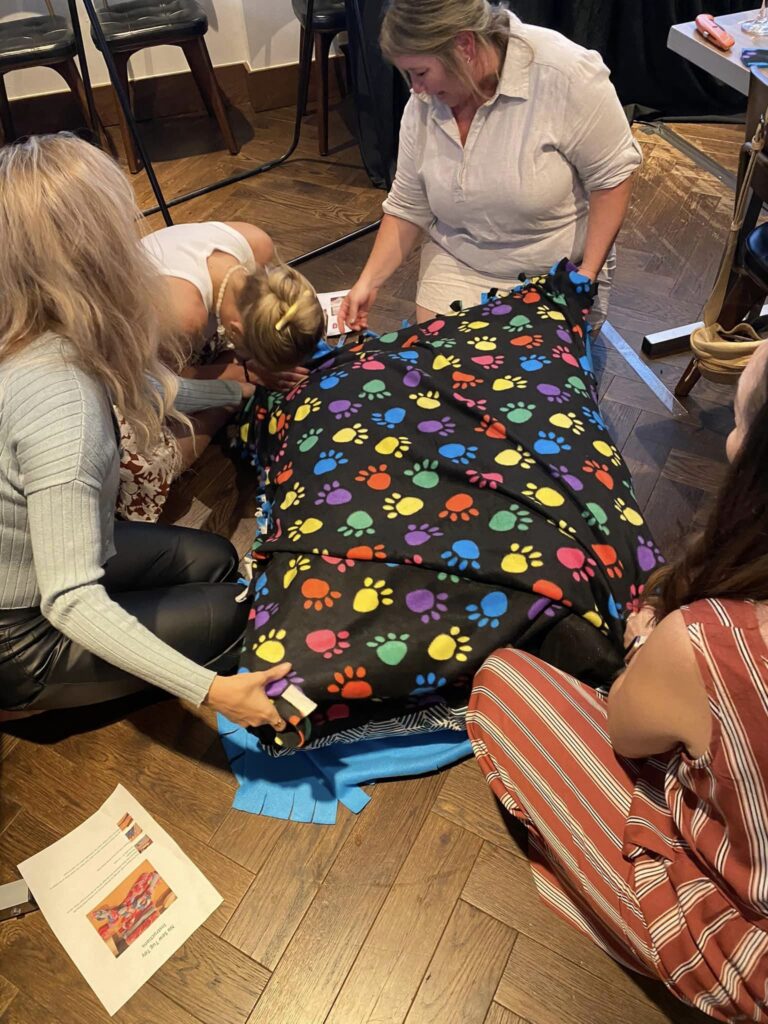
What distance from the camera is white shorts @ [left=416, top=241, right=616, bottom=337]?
1911 mm

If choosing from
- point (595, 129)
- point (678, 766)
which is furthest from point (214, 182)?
point (678, 766)

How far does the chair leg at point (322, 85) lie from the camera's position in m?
2.86

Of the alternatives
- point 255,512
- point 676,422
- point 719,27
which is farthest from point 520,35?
point 255,512

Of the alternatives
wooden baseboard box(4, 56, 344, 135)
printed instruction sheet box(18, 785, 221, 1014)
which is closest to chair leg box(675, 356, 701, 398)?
printed instruction sheet box(18, 785, 221, 1014)

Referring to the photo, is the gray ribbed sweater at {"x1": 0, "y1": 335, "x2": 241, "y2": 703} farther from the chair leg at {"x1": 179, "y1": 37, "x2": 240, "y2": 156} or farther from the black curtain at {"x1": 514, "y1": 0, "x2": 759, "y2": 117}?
the black curtain at {"x1": 514, "y1": 0, "x2": 759, "y2": 117}

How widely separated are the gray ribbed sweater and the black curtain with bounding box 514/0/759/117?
2.68 m

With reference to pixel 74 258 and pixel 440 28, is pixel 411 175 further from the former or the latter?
pixel 74 258

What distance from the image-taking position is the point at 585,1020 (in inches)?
45.3

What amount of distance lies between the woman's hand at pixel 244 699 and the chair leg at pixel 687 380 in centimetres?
147

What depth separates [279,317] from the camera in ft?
5.76

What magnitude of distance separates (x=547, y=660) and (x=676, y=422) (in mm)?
979

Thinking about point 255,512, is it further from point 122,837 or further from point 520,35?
point 520,35

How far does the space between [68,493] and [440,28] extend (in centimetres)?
115

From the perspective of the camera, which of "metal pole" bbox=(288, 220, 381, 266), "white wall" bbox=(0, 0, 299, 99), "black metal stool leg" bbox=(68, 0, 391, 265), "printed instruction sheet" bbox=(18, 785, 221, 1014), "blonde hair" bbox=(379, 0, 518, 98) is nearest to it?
"printed instruction sheet" bbox=(18, 785, 221, 1014)
